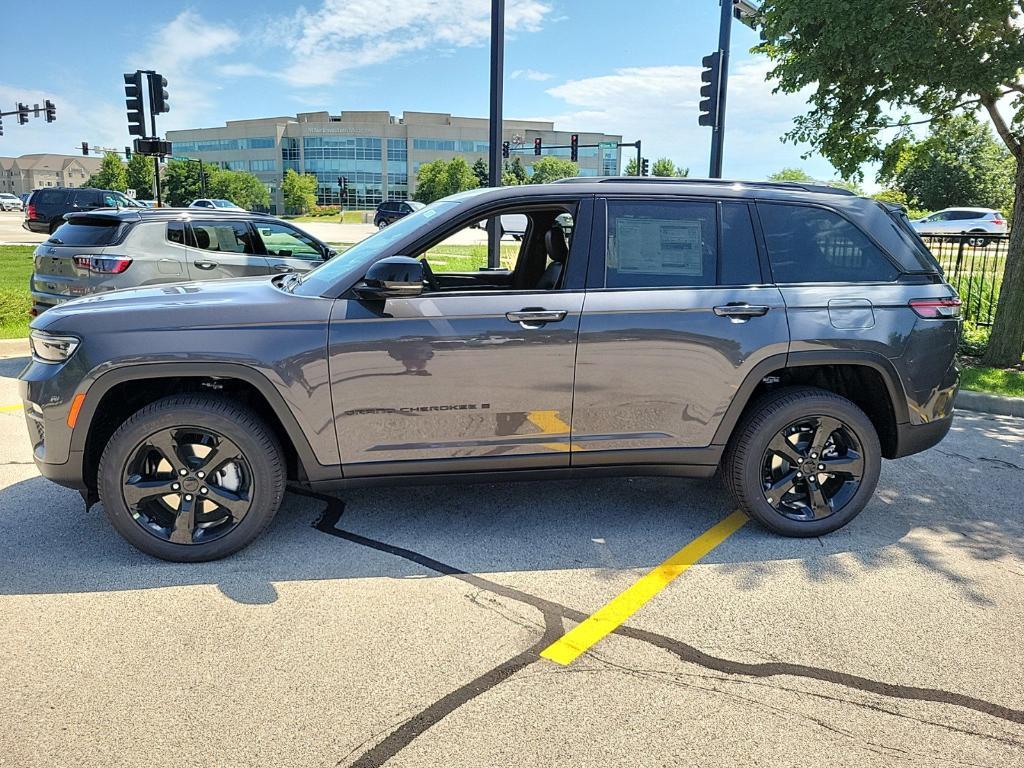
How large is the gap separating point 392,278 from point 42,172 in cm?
21971

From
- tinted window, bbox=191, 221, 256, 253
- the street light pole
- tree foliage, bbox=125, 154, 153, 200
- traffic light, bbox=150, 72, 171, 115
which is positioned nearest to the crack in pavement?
tinted window, bbox=191, 221, 256, 253

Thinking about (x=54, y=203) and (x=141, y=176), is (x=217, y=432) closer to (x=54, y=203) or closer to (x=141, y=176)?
(x=54, y=203)

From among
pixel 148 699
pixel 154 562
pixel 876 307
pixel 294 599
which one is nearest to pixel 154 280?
pixel 154 562

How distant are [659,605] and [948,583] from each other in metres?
1.47

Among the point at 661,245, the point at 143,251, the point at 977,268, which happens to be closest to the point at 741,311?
the point at 661,245

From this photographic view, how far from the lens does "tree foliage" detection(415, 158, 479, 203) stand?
81188 millimetres

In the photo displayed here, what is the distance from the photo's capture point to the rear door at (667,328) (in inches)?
151

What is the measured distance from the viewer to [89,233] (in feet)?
26.5

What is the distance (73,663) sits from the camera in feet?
9.57

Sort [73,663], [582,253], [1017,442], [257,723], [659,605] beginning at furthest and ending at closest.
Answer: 1. [1017,442]
2. [582,253]
3. [659,605]
4. [73,663]
5. [257,723]

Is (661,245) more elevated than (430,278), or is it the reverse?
(661,245)

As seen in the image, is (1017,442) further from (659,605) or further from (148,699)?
(148,699)

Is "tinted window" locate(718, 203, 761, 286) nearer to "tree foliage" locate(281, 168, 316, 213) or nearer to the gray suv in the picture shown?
the gray suv

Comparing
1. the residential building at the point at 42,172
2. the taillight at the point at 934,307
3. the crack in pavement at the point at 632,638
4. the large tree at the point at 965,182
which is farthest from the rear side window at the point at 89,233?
the residential building at the point at 42,172
